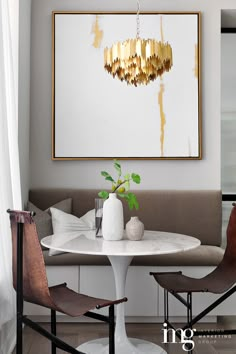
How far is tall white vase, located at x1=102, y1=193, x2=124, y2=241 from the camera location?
2.94m

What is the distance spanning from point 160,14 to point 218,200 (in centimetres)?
172

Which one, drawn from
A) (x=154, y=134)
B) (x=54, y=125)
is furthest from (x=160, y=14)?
(x=54, y=125)

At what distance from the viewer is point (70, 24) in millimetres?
4492

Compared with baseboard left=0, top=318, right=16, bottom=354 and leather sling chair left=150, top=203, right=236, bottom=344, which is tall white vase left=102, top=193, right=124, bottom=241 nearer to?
leather sling chair left=150, top=203, right=236, bottom=344

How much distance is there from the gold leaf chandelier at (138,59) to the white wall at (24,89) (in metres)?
1.08

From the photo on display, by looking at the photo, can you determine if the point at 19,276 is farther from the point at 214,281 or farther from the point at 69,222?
the point at 69,222

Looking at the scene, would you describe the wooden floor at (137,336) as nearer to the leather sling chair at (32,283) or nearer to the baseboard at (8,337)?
the baseboard at (8,337)

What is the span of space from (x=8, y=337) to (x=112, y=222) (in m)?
0.95

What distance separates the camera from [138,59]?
10.2ft

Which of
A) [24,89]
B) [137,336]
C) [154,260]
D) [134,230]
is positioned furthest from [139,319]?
[24,89]

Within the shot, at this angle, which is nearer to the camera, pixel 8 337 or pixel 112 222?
pixel 112 222

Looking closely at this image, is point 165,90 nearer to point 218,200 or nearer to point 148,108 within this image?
point 148,108

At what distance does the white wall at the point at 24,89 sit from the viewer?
4.00 meters

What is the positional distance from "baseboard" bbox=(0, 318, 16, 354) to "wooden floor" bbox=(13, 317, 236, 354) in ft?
0.29
